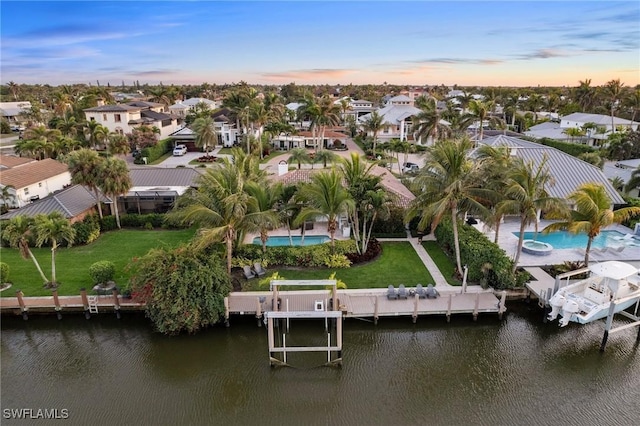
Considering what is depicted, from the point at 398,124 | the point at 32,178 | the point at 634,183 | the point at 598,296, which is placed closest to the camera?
the point at 598,296

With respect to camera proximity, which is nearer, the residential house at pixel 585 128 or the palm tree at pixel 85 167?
the palm tree at pixel 85 167

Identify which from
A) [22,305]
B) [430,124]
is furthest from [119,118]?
[22,305]

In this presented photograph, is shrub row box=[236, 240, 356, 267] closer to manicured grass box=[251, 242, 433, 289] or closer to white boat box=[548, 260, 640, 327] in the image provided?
manicured grass box=[251, 242, 433, 289]

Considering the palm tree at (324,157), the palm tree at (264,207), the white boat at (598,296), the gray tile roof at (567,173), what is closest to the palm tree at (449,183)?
the white boat at (598,296)

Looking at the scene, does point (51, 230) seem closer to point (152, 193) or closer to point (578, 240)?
point (152, 193)

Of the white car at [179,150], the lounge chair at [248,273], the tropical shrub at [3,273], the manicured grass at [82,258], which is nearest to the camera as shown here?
the tropical shrub at [3,273]

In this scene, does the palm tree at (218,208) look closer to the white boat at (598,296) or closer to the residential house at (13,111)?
the white boat at (598,296)

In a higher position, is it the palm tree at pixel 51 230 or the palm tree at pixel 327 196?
the palm tree at pixel 327 196
